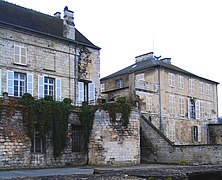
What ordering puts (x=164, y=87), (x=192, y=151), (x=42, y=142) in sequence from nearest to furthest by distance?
(x=42, y=142), (x=192, y=151), (x=164, y=87)

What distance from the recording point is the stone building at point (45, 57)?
24.1 meters

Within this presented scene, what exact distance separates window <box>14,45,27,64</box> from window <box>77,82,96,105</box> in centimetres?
482

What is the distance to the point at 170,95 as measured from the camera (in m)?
34.9

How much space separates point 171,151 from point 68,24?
1185 cm

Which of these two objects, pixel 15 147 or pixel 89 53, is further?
pixel 89 53

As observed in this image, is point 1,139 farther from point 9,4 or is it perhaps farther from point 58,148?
point 9,4

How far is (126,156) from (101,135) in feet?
7.46

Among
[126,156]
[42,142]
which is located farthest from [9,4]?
[126,156]

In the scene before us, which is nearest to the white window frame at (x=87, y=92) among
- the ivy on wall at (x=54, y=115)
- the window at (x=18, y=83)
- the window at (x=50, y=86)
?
the window at (x=50, y=86)

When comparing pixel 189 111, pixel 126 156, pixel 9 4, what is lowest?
pixel 126 156

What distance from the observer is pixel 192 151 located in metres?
25.9

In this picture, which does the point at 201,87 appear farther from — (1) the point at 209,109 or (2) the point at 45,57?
(2) the point at 45,57

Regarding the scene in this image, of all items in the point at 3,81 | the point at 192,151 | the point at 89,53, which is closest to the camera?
the point at 3,81

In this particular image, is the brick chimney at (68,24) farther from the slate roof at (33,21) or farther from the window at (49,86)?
the window at (49,86)
